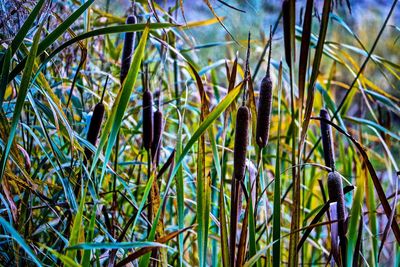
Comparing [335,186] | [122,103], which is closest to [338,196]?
[335,186]

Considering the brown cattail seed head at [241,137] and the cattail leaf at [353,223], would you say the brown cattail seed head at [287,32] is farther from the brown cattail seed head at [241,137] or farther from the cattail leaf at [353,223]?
the cattail leaf at [353,223]

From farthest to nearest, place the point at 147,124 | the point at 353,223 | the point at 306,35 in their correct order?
the point at 147,124 → the point at 353,223 → the point at 306,35

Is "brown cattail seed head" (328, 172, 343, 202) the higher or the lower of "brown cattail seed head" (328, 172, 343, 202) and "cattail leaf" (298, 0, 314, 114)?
the lower

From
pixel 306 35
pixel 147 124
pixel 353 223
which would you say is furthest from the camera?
pixel 147 124

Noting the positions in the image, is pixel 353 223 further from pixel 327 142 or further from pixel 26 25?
pixel 26 25

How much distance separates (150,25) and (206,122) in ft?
0.48

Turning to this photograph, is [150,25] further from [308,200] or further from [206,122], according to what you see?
[308,200]


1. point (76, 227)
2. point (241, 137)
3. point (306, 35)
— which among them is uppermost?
point (306, 35)

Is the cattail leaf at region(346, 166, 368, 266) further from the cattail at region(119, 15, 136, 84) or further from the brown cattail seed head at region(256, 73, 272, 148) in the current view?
the cattail at region(119, 15, 136, 84)

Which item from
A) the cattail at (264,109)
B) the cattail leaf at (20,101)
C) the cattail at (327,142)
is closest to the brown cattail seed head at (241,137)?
the cattail at (264,109)

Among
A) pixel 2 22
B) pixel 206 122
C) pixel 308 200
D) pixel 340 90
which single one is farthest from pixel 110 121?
pixel 340 90

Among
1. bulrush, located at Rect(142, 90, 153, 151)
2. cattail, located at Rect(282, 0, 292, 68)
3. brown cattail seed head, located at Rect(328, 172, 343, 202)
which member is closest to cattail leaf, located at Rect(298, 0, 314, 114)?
cattail, located at Rect(282, 0, 292, 68)

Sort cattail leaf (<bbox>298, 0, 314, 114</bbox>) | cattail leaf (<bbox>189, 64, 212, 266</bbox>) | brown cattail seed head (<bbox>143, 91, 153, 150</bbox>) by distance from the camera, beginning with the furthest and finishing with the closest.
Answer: brown cattail seed head (<bbox>143, 91, 153, 150</bbox>) < cattail leaf (<bbox>189, 64, 212, 266</bbox>) < cattail leaf (<bbox>298, 0, 314, 114</bbox>)

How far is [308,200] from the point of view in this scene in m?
1.60
